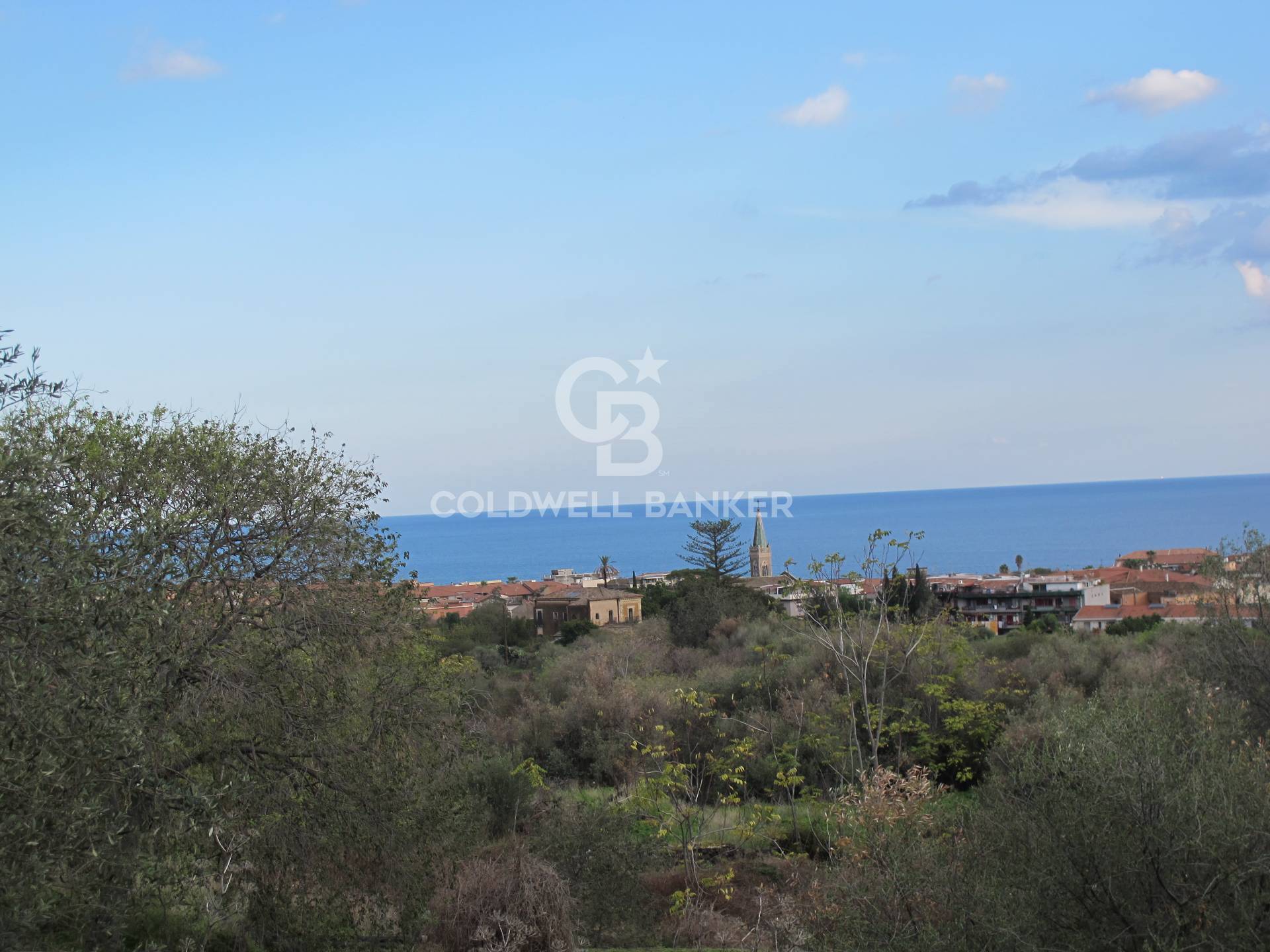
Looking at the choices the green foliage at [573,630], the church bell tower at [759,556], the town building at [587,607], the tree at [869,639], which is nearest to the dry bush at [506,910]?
the tree at [869,639]

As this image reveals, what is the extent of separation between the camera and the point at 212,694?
8875 millimetres

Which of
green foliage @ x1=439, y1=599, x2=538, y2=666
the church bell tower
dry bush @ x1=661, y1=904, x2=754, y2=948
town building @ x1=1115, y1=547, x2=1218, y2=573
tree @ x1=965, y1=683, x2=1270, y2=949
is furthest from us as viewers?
the church bell tower

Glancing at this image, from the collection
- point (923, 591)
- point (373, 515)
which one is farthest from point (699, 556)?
point (373, 515)

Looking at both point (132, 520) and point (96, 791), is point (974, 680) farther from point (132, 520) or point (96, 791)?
point (96, 791)

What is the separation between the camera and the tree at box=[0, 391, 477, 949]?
516 cm

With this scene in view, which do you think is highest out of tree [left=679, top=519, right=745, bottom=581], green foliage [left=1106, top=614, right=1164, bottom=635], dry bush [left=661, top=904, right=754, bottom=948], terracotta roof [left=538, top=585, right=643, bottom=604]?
tree [left=679, top=519, right=745, bottom=581]

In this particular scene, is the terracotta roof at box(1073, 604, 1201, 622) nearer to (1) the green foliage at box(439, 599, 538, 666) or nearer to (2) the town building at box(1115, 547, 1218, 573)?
(2) the town building at box(1115, 547, 1218, 573)

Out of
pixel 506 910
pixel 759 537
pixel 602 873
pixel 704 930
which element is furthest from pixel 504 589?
pixel 506 910

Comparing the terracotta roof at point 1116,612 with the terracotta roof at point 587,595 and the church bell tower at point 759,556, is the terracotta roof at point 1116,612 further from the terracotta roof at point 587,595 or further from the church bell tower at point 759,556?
the church bell tower at point 759,556

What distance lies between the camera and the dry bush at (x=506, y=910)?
10.3 meters

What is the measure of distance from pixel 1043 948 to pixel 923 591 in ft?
116

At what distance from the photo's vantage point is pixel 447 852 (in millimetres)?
10453

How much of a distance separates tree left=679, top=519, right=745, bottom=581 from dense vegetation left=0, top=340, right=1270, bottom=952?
3552 centimetres

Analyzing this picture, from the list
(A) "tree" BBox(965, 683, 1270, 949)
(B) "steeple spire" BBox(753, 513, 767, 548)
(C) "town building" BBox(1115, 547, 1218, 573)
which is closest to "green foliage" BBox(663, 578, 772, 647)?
(A) "tree" BBox(965, 683, 1270, 949)
